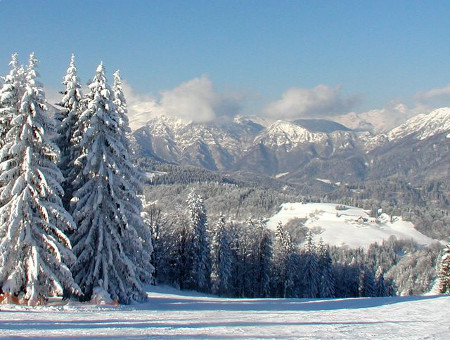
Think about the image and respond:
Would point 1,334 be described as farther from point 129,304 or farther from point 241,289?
point 241,289

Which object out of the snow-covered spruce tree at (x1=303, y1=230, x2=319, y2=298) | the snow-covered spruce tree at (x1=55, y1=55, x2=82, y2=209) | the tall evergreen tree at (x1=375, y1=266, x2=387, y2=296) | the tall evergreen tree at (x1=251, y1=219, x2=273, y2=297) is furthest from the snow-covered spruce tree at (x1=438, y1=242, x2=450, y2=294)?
the snow-covered spruce tree at (x1=55, y1=55, x2=82, y2=209)

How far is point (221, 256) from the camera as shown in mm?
64188

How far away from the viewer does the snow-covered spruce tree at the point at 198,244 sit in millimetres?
60406

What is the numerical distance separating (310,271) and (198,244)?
71.1 ft

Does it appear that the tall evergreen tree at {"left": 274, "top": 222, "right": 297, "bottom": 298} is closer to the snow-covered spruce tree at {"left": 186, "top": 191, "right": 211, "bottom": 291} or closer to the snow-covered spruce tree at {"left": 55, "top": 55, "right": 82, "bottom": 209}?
the snow-covered spruce tree at {"left": 186, "top": 191, "right": 211, "bottom": 291}

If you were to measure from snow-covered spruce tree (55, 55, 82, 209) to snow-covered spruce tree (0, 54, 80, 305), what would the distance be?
426 cm

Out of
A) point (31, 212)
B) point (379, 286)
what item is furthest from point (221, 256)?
point (31, 212)

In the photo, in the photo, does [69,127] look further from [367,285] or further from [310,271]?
[367,285]

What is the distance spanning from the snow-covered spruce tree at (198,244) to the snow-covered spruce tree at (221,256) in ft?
5.67

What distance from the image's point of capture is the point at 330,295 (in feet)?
251

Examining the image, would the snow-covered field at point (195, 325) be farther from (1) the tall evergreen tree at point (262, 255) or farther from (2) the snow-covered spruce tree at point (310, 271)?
(2) the snow-covered spruce tree at point (310, 271)

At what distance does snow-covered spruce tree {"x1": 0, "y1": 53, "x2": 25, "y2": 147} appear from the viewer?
24.0m

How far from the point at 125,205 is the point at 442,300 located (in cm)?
2334

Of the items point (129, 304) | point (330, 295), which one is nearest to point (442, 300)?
point (129, 304)
